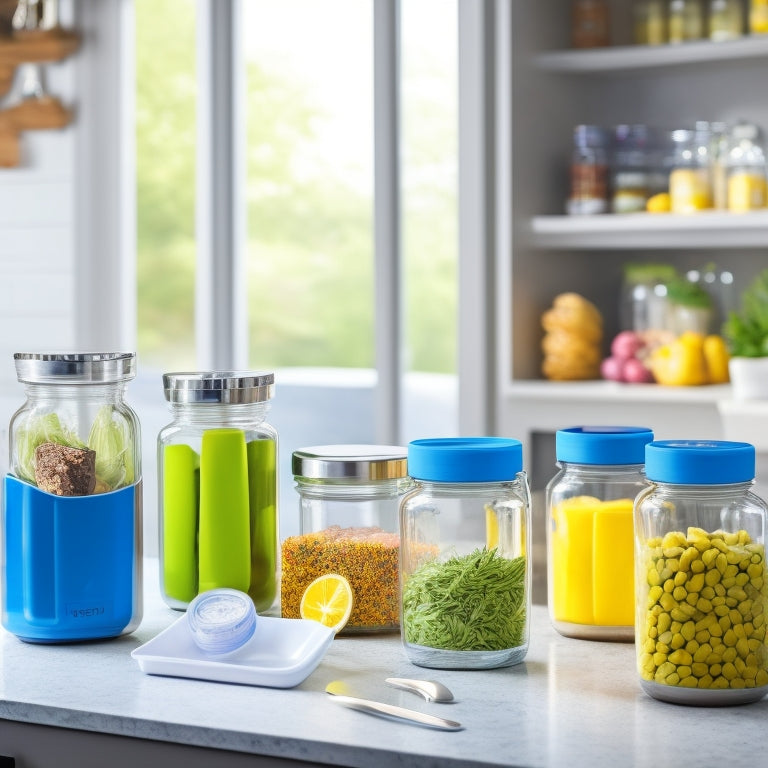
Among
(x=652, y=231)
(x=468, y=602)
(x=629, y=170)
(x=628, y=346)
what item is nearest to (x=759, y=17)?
(x=629, y=170)

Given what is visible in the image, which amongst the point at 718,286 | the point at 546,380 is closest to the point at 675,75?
the point at 718,286

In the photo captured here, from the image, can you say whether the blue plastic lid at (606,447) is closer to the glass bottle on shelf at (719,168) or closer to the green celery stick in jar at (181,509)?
the green celery stick in jar at (181,509)

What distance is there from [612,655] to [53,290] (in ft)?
10.6

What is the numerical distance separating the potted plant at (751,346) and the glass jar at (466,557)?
196 cm

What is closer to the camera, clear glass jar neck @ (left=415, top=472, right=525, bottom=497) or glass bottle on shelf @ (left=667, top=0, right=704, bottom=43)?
clear glass jar neck @ (left=415, top=472, right=525, bottom=497)

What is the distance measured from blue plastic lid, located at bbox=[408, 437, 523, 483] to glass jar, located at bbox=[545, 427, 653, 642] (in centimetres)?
13

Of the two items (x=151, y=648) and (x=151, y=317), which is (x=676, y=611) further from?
(x=151, y=317)

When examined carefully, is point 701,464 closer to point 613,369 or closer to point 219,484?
point 219,484

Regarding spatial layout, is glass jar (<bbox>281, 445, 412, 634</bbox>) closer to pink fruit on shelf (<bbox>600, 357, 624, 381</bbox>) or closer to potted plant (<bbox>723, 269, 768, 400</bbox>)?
potted plant (<bbox>723, 269, 768, 400</bbox>)

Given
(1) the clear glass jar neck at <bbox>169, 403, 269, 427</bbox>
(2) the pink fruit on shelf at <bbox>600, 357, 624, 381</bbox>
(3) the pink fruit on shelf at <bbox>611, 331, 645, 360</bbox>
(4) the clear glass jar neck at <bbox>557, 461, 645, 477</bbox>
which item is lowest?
(4) the clear glass jar neck at <bbox>557, 461, 645, 477</bbox>

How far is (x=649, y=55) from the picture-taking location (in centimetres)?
326

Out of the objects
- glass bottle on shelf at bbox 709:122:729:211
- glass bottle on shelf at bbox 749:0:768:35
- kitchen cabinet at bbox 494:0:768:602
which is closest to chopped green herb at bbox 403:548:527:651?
kitchen cabinet at bbox 494:0:768:602

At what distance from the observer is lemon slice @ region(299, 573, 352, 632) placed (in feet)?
4.00

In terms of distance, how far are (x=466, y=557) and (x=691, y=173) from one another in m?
2.34
